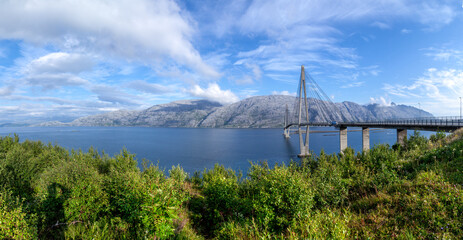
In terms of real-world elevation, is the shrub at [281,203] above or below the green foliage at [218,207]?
above

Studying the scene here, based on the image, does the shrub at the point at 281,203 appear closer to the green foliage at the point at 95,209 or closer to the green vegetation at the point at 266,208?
the green vegetation at the point at 266,208

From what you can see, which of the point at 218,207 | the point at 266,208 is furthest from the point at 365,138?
the point at 266,208

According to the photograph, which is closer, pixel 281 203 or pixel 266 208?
pixel 266 208

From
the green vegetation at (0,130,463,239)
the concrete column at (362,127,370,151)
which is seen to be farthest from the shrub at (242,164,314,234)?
the concrete column at (362,127,370,151)

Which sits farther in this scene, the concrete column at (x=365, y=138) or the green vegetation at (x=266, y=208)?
the concrete column at (x=365, y=138)

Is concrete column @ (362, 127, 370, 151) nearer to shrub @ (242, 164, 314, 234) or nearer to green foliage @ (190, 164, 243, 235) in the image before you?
green foliage @ (190, 164, 243, 235)

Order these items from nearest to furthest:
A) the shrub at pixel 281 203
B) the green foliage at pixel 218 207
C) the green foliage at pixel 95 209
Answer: the green foliage at pixel 95 209 → the shrub at pixel 281 203 → the green foliage at pixel 218 207

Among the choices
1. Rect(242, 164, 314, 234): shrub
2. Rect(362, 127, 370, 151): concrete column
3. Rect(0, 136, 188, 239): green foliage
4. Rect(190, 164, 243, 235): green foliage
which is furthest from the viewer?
Rect(362, 127, 370, 151): concrete column

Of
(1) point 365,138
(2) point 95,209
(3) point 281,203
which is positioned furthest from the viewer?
(1) point 365,138

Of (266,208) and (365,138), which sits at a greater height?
(266,208)

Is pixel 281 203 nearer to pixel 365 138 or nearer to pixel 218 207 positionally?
pixel 218 207

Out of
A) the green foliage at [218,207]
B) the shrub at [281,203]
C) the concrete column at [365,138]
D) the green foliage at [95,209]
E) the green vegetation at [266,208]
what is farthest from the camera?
the concrete column at [365,138]

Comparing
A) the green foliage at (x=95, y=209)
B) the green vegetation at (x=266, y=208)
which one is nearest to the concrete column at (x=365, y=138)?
the green vegetation at (x=266, y=208)

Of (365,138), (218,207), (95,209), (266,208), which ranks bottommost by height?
(218,207)
